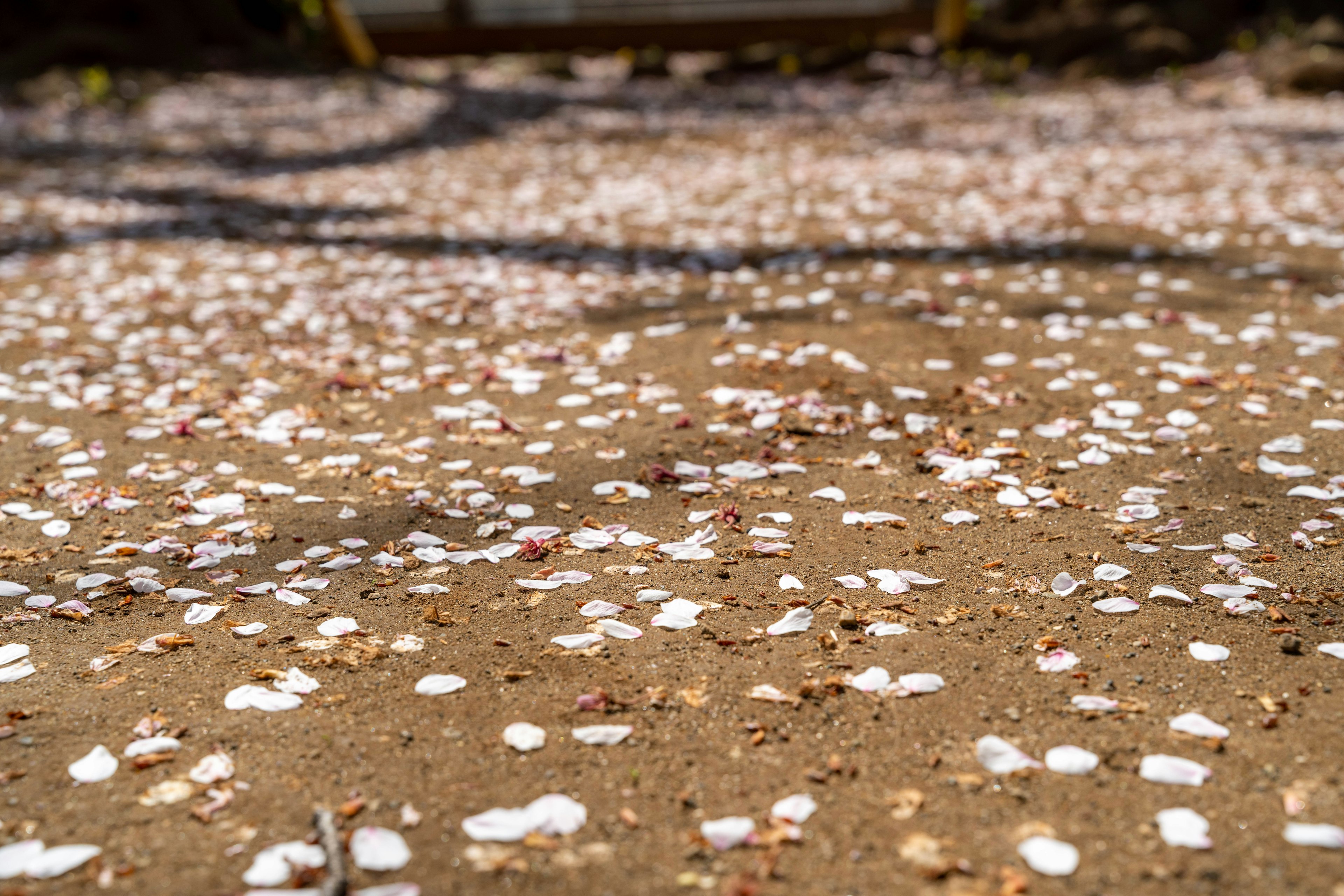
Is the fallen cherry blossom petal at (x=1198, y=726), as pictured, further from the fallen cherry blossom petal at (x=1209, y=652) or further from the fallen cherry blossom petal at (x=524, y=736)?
the fallen cherry blossom petal at (x=524, y=736)

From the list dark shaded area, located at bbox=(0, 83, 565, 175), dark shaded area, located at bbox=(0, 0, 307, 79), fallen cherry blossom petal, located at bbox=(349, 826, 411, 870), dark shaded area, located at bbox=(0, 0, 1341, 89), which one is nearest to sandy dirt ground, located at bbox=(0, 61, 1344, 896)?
fallen cherry blossom petal, located at bbox=(349, 826, 411, 870)

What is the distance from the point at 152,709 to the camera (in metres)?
2.41

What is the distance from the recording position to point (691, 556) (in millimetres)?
3119

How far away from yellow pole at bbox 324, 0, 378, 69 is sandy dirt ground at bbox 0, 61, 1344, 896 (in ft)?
35.2

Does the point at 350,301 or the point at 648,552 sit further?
the point at 350,301

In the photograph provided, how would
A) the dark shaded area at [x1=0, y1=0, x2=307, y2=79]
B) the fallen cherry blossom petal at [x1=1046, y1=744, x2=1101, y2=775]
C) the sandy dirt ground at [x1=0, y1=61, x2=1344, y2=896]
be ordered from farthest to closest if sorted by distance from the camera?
1. the dark shaded area at [x1=0, y1=0, x2=307, y2=79]
2. the fallen cherry blossom petal at [x1=1046, y1=744, x2=1101, y2=775]
3. the sandy dirt ground at [x1=0, y1=61, x2=1344, y2=896]

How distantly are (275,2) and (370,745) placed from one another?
17513 mm

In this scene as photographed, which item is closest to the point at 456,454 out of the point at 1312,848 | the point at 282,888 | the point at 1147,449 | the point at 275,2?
the point at 282,888

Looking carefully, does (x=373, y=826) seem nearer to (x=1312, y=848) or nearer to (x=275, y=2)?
(x=1312, y=848)

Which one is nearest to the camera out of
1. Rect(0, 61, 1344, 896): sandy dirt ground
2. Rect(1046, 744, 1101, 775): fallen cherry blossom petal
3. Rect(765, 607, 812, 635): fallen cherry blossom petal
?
Rect(0, 61, 1344, 896): sandy dirt ground

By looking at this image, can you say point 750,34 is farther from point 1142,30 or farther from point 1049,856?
point 1049,856

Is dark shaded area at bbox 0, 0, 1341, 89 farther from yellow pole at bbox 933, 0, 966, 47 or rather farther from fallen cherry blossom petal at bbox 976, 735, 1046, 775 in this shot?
fallen cherry blossom petal at bbox 976, 735, 1046, 775

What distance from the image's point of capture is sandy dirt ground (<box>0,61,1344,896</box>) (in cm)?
202

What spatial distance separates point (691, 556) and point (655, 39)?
16511 millimetres
